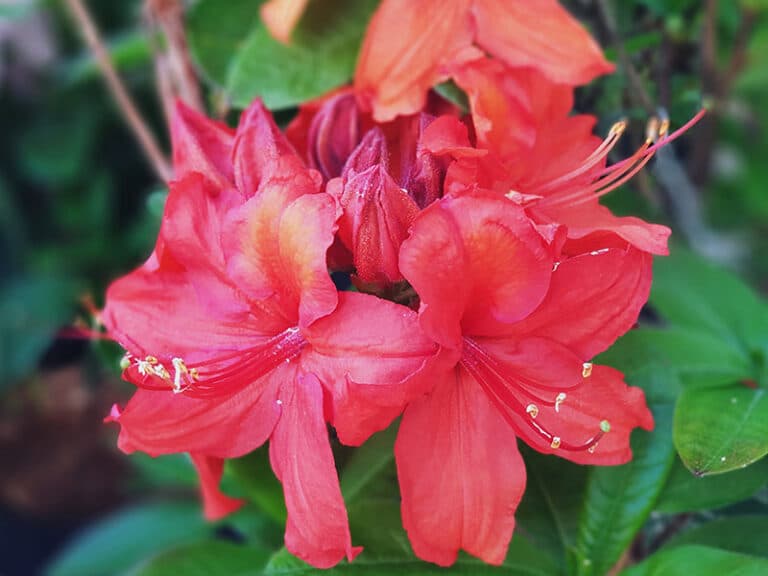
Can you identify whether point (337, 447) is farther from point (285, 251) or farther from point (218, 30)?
point (218, 30)

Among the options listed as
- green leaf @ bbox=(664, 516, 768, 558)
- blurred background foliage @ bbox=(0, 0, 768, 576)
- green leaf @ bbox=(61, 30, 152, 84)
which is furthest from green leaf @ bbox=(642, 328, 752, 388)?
green leaf @ bbox=(61, 30, 152, 84)

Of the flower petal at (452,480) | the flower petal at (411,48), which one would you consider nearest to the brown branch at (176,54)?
the flower petal at (411,48)

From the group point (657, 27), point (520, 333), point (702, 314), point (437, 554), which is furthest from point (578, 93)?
point (437, 554)

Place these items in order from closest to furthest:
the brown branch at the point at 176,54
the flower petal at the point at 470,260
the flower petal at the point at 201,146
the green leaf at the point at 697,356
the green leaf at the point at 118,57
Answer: the flower petal at the point at 470,260
the flower petal at the point at 201,146
the green leaf at the point at 697,356
the brown branch at the point at 176,54
the green leaf at the point at 118,57

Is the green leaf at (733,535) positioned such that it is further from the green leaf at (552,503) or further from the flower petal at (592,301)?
the flower petal at (592,301)

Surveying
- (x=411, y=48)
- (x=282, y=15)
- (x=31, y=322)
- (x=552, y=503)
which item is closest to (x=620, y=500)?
(x=552, y=503)

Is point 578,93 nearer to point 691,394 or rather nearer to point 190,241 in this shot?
point 691,394
